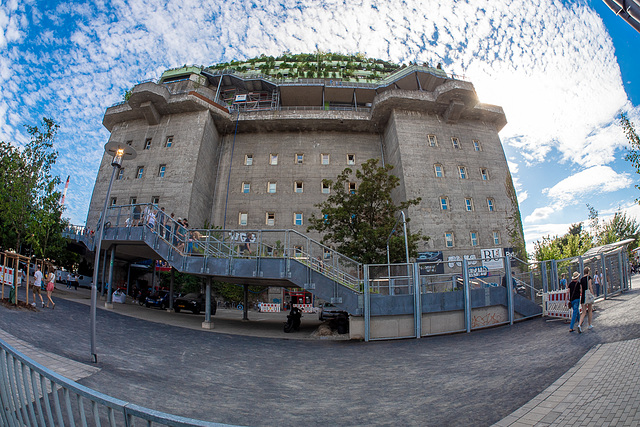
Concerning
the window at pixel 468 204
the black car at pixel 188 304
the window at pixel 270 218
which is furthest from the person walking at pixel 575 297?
the window at pixel 270 218

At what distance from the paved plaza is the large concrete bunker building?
21.7m

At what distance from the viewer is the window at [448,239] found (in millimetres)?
31281

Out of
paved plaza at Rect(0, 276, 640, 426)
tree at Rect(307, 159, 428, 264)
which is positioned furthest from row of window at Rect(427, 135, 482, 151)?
paved plaza at Rect(0, 276, 640, 426)

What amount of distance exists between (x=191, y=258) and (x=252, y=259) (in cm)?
333

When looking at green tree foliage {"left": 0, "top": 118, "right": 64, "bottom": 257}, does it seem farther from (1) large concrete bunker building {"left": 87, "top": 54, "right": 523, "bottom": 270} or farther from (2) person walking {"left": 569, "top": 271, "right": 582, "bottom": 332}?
(2) person walking {"left": 569, "top": 271, "right": 582, "bottom": 332}

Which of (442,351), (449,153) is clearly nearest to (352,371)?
(442,351)

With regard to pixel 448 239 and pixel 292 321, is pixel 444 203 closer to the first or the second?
pixel 448 239

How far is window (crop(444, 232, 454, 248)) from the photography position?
31.3 meters

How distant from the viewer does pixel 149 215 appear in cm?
1666

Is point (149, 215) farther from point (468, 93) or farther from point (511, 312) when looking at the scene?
point (468, 93)

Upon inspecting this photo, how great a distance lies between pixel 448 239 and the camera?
31.5 metres

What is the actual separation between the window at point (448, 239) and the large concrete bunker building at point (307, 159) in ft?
0.33

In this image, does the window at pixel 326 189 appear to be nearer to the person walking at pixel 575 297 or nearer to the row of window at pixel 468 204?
the row of window at pixel 468 204

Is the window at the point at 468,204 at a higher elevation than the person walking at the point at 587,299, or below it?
higher
